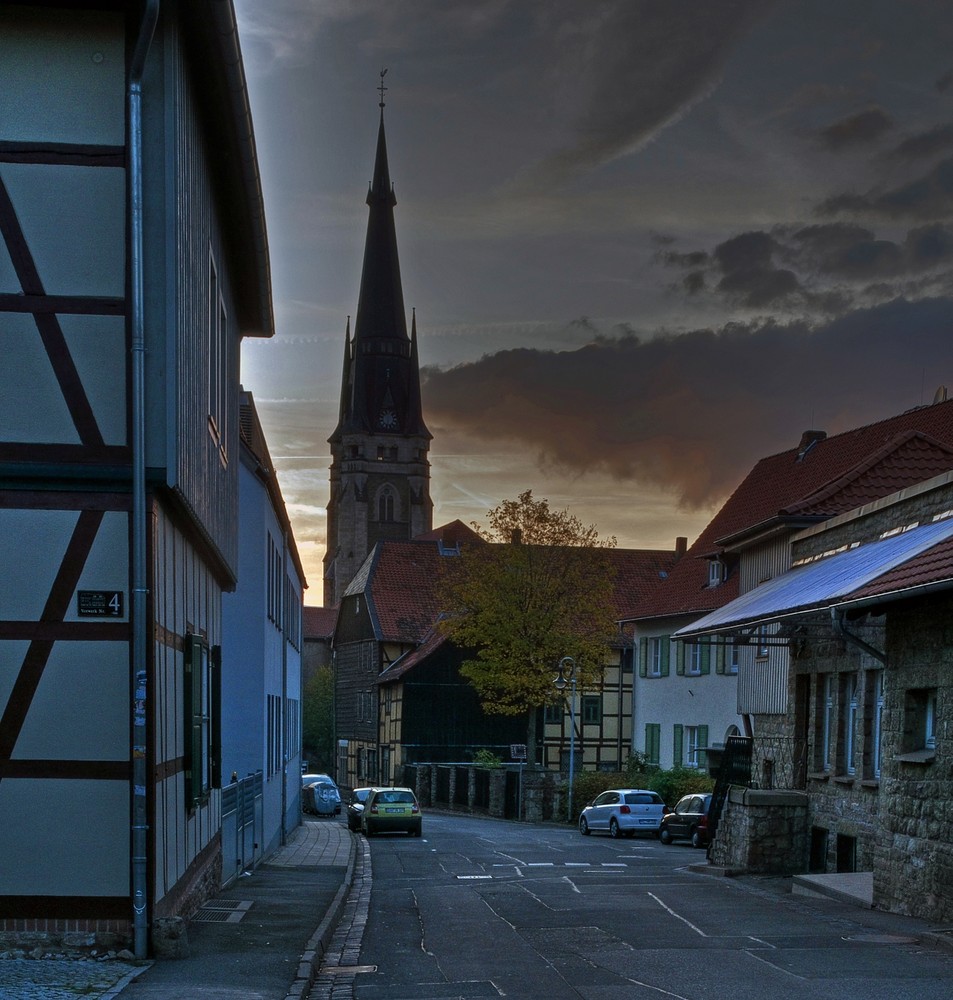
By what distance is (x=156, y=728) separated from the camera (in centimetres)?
1259

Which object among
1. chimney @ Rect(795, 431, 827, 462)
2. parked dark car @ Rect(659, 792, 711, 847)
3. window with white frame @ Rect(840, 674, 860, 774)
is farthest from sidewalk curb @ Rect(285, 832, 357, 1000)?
chimney @ Rect(795, 431, 827, 462)

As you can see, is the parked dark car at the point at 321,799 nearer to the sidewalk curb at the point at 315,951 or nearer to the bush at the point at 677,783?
the bush at the point at 677,783

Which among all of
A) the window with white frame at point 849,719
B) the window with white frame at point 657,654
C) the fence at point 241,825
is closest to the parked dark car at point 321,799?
the window with white frame at point 657,654

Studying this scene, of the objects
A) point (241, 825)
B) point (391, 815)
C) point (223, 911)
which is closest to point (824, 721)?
point (241, 825)

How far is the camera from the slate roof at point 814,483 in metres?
30.1

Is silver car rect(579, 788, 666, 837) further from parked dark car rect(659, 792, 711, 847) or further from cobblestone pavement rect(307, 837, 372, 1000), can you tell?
cobblestone pavement rect(307, 837, 372, 1000)

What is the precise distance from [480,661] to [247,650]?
3216 cm

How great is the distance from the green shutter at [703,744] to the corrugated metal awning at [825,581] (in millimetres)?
22278

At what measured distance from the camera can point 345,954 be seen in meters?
14.9

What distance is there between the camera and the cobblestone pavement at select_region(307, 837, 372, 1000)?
40.8 feet

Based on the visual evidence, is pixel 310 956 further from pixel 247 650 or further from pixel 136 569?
pixel 247 650

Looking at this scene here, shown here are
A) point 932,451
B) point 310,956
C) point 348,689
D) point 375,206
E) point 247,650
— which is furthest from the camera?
point 375,206

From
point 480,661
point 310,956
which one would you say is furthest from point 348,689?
point 310,956

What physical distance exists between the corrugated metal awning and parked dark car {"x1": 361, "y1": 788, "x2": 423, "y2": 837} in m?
16.2
